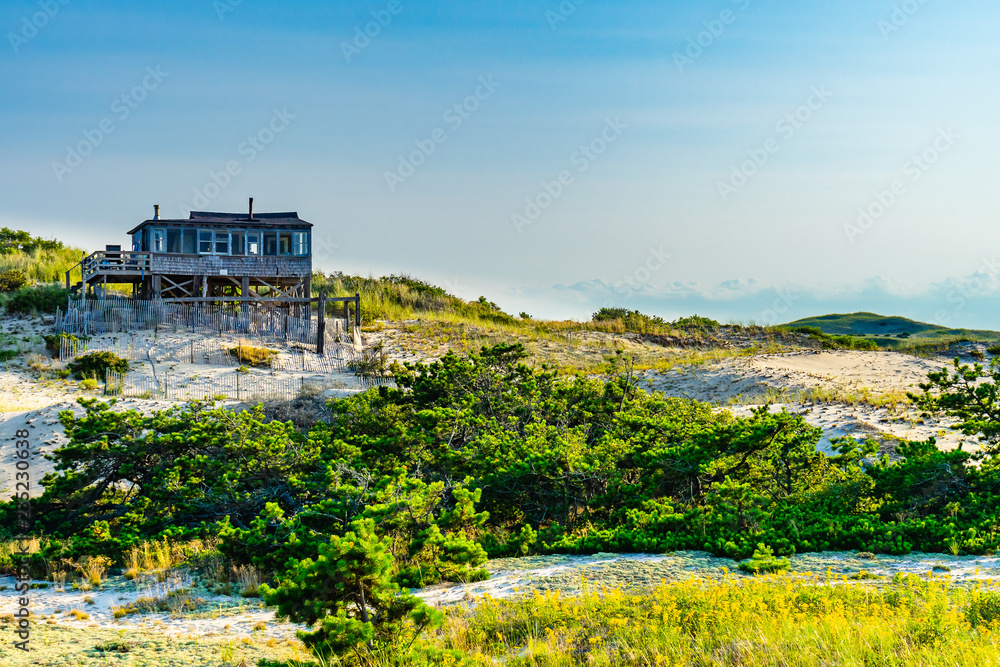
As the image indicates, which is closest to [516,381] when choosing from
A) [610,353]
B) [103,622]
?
[103,622]

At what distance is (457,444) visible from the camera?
14359 millimetres

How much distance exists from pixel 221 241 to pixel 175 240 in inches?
75.9

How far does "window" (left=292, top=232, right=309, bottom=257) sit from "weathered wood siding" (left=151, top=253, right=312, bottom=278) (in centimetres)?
26

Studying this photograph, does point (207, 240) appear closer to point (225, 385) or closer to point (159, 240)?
point (159, 240)

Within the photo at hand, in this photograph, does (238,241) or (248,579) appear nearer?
(248,579)

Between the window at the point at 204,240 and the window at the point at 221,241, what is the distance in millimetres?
293

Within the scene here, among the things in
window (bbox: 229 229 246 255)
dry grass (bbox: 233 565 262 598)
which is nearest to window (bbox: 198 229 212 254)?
window (bbox: 229 229 246 255)

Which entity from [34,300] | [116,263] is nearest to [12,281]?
[34,300]

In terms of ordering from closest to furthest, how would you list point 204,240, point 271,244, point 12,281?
point 204,240 < point 271,244 < point 12,281

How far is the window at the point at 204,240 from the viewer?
34906mm

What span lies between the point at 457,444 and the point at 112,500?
5796mm

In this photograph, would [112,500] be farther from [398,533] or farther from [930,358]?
[930,358]

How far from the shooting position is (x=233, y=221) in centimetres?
3497

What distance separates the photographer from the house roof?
34594 mm
